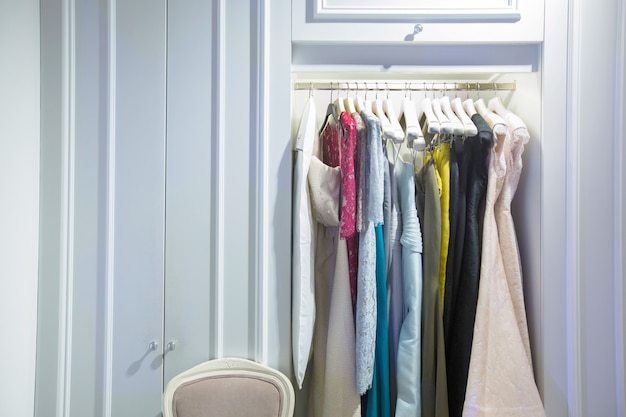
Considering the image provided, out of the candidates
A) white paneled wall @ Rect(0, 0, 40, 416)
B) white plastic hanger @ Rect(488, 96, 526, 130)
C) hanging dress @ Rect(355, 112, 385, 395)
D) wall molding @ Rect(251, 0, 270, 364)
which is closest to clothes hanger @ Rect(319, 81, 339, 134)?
hanging dress @ Rect(355, 112, 385, 395)

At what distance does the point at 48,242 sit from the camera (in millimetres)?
1341

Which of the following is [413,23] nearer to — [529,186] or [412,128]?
[412,128]

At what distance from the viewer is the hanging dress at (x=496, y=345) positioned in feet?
4.25

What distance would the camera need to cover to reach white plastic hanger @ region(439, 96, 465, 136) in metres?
1.33

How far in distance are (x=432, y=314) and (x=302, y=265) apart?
0.48 meters

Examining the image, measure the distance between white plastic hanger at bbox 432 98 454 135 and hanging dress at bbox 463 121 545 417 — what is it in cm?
16

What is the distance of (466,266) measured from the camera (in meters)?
1.38

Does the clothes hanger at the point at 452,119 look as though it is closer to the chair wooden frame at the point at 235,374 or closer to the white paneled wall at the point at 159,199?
the white paneled wall at the point at 159,199

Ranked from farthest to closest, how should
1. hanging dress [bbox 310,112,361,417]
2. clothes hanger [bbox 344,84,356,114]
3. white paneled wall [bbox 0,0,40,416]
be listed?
clothes hanger [bbox 344,84,356,114] < hanging dress [bbox 310,112,361,417] < white paneled wall [bbox 0,0,40,416]

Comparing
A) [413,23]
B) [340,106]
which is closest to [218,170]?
[340,106]

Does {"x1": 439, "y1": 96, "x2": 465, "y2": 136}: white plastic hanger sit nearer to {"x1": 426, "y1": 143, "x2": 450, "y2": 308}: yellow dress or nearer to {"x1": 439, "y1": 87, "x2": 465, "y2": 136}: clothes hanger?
{"x1": 439, "y1": 87, "x2": 465, "y2": 136}: clothes hanger

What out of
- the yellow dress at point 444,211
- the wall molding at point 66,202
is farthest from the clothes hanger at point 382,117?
the wall molding at point 66,202

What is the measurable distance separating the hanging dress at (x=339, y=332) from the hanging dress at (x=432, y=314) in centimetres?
25

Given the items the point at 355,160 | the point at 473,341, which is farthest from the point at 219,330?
Result: the point at 473,341
